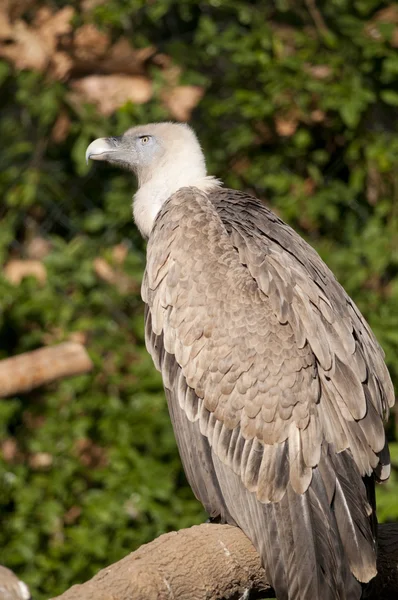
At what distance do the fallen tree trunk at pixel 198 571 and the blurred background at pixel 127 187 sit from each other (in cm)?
187

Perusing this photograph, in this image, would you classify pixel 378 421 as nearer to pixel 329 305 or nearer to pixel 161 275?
pixel 329 305

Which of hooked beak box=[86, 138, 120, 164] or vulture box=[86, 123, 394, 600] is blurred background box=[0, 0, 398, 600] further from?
vulture box=[86, 123, 394, 600]

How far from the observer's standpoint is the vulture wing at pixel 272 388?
290cm

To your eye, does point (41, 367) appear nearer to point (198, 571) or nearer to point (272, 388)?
point (272, 388)

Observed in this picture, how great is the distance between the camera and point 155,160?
4078 millimetres

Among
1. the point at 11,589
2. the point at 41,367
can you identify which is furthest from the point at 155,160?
the point at 11,589

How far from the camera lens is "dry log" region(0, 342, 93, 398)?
4828 mm

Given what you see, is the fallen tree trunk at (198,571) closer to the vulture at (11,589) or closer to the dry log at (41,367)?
the vulture at (11,589)

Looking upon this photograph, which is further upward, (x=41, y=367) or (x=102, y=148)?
(x=102, y=148)

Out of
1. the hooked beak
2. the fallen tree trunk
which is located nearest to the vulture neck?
the hooked beak

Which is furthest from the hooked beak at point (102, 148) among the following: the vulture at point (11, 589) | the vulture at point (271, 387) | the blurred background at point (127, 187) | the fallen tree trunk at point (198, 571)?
the vulture at point (11, 589)

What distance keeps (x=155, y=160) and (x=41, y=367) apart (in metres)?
1.27

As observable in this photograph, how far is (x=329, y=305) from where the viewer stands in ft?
10.5

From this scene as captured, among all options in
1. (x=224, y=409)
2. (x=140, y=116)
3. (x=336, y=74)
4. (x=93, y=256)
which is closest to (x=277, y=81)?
(x=336, y=74)
